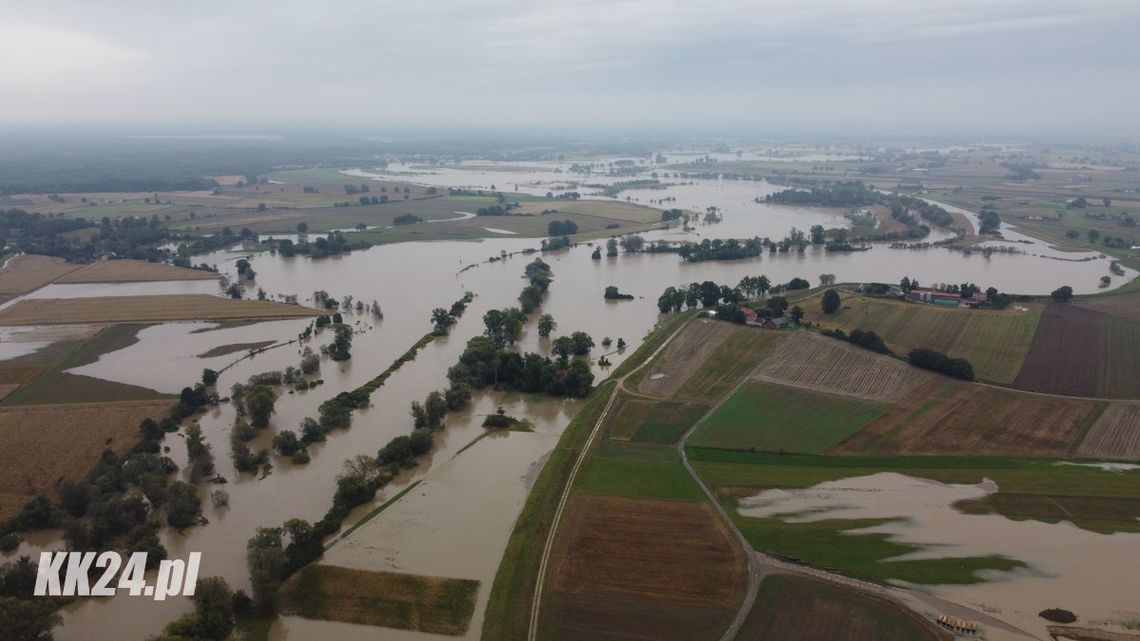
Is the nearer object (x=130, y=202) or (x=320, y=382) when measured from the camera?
(x=320, y=382)

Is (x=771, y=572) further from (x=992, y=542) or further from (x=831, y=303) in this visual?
(x=831, y=303)

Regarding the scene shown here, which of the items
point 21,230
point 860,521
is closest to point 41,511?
point 860,521

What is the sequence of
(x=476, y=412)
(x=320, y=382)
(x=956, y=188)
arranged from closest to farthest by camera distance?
(x=476, y=412), (x=320, y=382), (x=956, y=188)

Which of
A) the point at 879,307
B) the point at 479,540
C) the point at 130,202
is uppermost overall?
the point at 130,202

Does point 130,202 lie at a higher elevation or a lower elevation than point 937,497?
higher

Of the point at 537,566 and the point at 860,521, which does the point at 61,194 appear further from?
the point at 860,521
